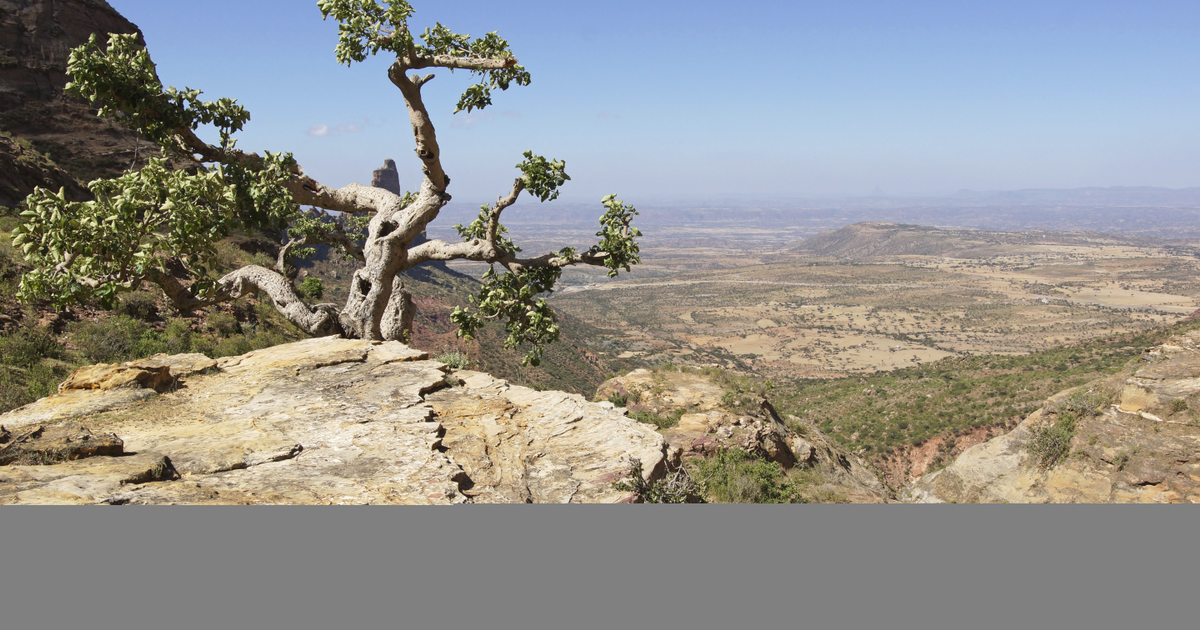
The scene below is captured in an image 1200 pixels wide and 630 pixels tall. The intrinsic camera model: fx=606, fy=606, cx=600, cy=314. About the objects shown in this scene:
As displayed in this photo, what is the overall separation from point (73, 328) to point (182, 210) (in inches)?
313

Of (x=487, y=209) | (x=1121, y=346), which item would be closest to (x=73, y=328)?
(x=487, y=209)

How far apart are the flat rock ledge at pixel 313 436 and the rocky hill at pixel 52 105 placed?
2155cm

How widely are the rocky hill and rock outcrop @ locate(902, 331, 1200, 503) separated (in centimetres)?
3218

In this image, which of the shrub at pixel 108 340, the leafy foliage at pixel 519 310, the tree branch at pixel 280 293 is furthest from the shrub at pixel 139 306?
the leafy foliage at pixel 519 310

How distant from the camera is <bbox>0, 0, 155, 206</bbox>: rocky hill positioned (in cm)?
2759

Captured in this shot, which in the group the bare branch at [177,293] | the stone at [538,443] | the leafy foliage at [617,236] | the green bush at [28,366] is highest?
the leafy foliage at [617,236]

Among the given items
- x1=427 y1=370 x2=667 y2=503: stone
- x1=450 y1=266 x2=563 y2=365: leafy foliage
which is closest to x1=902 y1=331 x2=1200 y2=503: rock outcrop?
x1=427 y1=370 x2=667 y2=503: stone

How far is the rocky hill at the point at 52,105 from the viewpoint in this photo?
27.6 meters

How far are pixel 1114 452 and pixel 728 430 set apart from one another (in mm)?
8654

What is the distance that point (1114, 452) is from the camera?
13.9 meters

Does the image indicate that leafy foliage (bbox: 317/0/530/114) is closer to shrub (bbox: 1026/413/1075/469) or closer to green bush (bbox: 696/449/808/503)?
green bush (bbox: 696/449/808/503)

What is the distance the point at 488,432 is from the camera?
794 cm

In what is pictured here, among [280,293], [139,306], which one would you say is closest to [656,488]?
[280,293]

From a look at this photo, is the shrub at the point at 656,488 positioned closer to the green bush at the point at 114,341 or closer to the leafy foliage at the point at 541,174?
the leafy foliage at the point at 541,174
